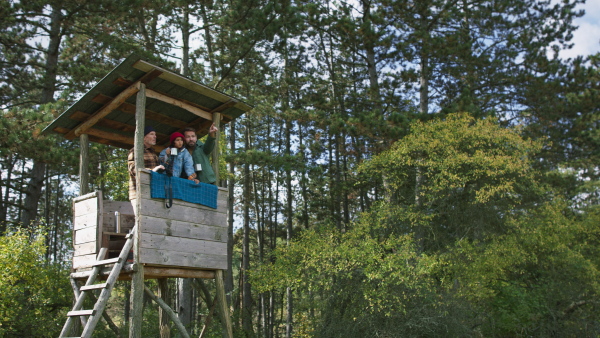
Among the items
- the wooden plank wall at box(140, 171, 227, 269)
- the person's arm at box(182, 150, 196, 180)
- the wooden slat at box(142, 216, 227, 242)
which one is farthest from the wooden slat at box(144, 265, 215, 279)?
the person's arm at box(182, 150, 196, 180)

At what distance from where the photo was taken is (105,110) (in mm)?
7250

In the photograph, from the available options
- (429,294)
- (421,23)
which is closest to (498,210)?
(429,294)

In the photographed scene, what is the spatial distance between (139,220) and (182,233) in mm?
628

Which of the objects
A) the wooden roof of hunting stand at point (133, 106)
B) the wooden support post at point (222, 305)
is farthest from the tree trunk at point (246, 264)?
the wooden support post at point (222, 305)

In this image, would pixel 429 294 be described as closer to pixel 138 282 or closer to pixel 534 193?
pixel 534 193

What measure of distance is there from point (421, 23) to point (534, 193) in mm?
6736

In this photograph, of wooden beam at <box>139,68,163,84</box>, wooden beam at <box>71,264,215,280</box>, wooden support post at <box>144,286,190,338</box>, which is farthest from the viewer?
wooden beam at <box>139,68,163,84</box>

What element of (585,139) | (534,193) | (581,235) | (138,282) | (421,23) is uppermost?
(421,23)

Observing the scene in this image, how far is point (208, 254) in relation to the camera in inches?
271

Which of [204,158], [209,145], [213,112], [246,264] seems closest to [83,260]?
[204,158]

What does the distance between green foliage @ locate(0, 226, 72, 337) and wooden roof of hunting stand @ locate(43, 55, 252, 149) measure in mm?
2794

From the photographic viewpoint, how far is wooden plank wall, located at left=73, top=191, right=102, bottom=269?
6586mm

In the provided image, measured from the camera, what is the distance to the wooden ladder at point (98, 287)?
19.0 ft

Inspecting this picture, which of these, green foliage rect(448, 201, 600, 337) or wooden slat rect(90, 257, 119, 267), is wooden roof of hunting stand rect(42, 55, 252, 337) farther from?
green foliage rect(448, 201, 600, 337)
